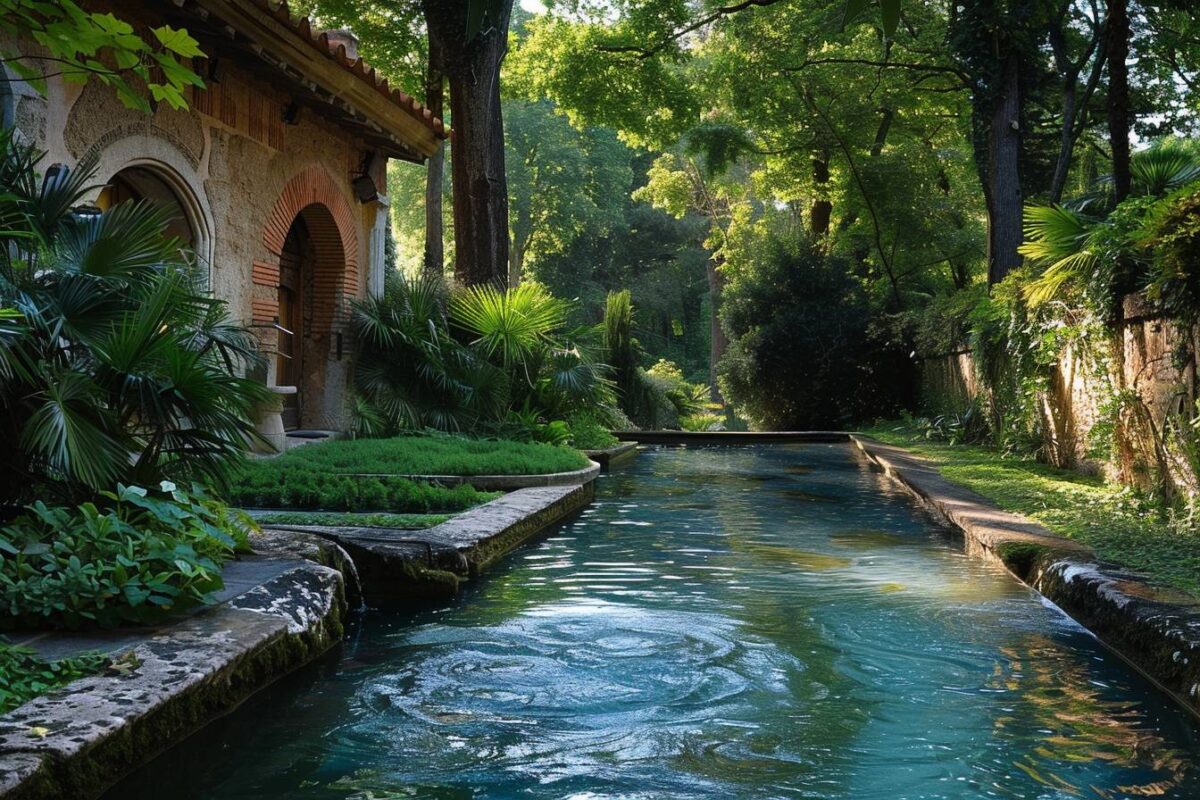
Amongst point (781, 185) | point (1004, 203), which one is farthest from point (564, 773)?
point (781, 185)

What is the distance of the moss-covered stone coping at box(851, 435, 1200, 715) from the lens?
389 centimetres

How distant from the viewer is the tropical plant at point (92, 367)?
4.15 m

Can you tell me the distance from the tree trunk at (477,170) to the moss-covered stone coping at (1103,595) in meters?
8.68

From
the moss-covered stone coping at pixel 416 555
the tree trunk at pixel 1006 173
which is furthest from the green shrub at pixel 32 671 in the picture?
the tree trunk at pixel 1006 173

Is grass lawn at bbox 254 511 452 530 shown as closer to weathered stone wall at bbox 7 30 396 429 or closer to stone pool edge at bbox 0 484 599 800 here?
stone pool edge at bbox 0 484 599 800

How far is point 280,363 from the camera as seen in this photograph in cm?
1198

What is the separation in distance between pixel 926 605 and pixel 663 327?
45.7 metres

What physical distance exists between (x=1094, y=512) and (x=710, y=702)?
187 inches

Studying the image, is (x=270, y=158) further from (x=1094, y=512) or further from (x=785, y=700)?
(x=785, y=700)

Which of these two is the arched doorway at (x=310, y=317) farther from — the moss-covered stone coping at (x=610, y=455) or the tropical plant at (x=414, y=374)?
the moss-covered stone coping at (x=610, y=455)

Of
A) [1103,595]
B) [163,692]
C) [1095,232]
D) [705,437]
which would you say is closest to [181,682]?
[163,692]

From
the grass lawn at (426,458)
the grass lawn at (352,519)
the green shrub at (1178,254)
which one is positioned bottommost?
the grass lawn at (352,519)

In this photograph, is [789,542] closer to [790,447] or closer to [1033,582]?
[1033,582]

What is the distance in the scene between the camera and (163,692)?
9.99 ft
